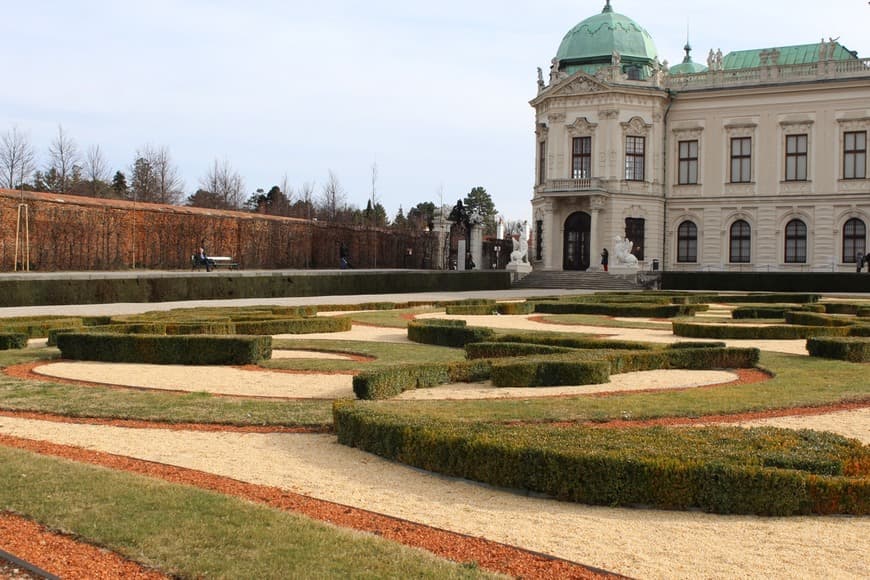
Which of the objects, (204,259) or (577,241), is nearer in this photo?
(204,259)

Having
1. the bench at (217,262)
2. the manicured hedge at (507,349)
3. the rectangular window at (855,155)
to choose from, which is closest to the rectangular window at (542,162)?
the rectangular window at (855,155)

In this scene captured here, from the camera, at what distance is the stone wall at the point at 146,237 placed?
3681 centimetres

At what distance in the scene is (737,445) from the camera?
7750 millimetres

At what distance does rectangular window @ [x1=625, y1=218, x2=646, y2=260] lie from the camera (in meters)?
54.8

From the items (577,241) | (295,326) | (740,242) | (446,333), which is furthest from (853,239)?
(295,326)

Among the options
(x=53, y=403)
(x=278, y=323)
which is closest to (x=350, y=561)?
(x=53, y=403)

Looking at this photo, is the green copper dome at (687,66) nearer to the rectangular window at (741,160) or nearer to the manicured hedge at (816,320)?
the rectangular window at (741,160)

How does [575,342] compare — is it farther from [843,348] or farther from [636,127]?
[636,127]

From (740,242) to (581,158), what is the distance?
1019 cm

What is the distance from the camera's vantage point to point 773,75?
176 ft

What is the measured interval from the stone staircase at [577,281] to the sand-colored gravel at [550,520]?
137 ft

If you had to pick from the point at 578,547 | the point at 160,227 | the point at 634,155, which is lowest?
the point at 578,547

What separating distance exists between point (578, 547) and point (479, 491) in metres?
1.55

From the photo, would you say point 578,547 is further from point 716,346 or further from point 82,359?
point 82,359
